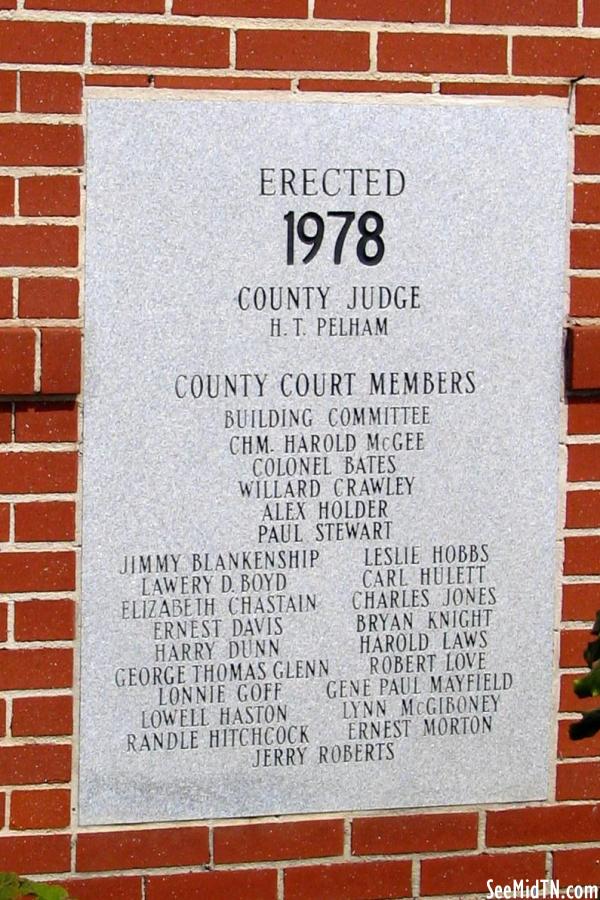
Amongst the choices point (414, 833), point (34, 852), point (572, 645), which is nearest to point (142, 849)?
point (34, 852)

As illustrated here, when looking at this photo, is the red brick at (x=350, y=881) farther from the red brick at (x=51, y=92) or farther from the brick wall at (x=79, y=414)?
the red brick at (x=51, y=92)

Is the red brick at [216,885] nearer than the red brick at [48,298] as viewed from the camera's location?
No

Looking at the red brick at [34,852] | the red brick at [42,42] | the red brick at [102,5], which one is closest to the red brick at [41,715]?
the red brick at [34,852]

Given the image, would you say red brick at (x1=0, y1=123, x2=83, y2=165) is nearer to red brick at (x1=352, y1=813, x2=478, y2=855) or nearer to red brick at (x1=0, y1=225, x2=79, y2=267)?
red brick at (x1=0, y1=225, x2=79, y2=267)

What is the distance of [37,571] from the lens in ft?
12.5

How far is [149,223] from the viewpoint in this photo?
3742 mm

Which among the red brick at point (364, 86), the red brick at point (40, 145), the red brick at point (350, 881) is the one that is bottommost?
the red brick at point (350, 881)

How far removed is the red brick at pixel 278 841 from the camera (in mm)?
3943

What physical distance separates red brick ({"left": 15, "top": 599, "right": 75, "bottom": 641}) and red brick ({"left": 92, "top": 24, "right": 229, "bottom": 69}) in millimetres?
1193

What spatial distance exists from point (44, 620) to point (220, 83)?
4.10 feet

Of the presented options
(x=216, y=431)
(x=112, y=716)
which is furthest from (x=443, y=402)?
(x=112, y=716)

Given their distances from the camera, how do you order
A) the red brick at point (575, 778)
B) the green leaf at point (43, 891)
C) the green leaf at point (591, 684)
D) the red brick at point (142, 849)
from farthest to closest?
the red brick at point (575, 778)
the red brick at point (142, 849)
the green leaf at point (43, 891)
the green leaf at point (591, 684)

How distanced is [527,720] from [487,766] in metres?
0.14

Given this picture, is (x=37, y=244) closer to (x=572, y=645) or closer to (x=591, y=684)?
(x=572, y=645)
